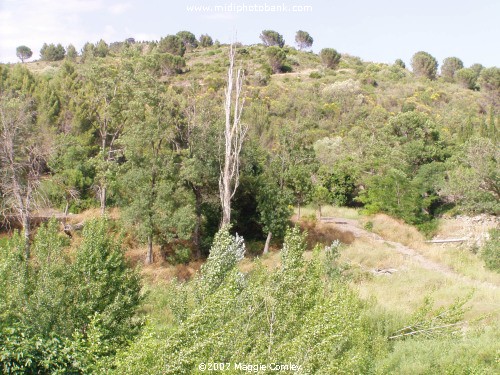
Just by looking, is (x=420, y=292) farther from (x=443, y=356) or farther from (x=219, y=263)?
(x=219, y=263)

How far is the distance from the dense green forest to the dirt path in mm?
1474

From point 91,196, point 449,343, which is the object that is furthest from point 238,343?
point 91,196

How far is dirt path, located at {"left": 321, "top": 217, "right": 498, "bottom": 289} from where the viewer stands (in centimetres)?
1867

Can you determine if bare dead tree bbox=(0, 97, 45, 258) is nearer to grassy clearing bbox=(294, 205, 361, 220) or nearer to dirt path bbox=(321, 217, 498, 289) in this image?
dirt path bbox=(321, 217, 498, 289)

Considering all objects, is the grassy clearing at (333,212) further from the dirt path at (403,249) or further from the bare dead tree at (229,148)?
the bare dead tree at (229,148)

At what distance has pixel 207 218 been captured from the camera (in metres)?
21.7

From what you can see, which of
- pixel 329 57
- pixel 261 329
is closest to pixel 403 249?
pixel 261 329

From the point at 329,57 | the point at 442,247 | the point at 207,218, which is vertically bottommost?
the point at 442,247

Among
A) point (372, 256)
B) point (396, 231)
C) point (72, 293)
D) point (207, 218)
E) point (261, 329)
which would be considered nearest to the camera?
point (261, 329)

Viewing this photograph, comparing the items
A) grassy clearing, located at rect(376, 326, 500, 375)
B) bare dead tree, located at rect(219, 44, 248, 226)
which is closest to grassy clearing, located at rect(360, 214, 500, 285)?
grassy clearing, located at rect(376, 326, 500, 375)

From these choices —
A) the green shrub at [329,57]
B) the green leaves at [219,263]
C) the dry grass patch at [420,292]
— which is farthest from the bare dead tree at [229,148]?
the green shrub at [329,57]

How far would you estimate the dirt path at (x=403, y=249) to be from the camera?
18670 mm

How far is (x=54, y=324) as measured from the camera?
905 cm

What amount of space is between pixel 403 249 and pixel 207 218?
1054 centimetres
